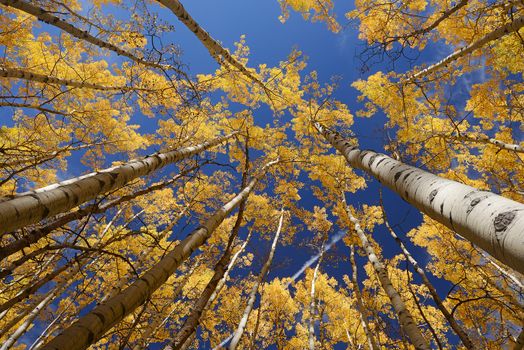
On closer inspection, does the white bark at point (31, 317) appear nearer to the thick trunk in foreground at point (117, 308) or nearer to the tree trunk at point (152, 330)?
the tree trunk at point (152, 330)

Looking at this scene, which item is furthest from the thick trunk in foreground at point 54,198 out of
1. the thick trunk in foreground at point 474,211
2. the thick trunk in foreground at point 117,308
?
the thick trunk in foreground at point 474,211

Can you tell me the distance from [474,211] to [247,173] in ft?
14.3

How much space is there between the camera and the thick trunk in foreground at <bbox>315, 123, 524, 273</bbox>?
947 mm

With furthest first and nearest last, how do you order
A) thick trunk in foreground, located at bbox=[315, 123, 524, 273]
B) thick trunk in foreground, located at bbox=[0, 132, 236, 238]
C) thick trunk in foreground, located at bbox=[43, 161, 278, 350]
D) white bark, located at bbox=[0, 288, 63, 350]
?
1. white bark, located at bbox=[0, 288, 63, 350]
2. thick trunk in foreground, located at bbox=[0, 132, 236, 238]
3. thick trunk in foreground, located at bbox=[43, 161, 278, 350]
4. thick trunk in foreground, located at bbox=[315, 123, 524, 273]

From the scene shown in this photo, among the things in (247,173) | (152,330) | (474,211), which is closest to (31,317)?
(152,330)

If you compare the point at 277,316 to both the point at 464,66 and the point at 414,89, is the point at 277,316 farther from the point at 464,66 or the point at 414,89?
the point at 464,66

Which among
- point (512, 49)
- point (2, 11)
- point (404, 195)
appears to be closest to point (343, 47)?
point (512, 49)

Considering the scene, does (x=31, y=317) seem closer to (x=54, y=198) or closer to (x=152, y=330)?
(x=152, y=330)

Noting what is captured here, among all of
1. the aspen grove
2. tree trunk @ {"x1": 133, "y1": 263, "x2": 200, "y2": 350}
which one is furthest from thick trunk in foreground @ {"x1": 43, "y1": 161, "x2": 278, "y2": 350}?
tree trunk @ {"x1": 133, "y1": 263, "x2": 200, "y2": 350}

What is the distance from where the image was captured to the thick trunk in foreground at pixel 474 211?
3.11 ft

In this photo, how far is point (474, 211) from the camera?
1.11 meters

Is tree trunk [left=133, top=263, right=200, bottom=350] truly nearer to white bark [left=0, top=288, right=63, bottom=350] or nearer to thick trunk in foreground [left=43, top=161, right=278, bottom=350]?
thick trunk in foreground [left=43, top=161, right=278, bottom=350]

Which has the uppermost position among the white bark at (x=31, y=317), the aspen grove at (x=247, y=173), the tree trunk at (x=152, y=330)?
the aspen grove at (x=247, y=173)

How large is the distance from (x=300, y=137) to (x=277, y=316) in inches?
274
